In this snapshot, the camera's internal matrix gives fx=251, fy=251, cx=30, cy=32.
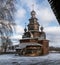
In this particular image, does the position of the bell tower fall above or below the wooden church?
above

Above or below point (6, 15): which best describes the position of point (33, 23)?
above

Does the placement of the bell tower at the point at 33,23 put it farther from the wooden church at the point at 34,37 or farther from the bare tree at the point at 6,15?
the bare tree at the point at 6,15

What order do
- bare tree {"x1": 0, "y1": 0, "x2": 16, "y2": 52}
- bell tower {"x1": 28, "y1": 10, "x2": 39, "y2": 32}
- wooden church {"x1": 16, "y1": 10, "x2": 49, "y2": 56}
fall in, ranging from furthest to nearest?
1. bell tower {"x1": 28, "y1": 10, "x2": 39, "y2": 32}
2. wooden church {"x1": 16, "y1": 10, "x2": 49, "y2": 56}
3. bare tree {"x1": 0, "y1": 0, "x2": 16, "y2": 52}

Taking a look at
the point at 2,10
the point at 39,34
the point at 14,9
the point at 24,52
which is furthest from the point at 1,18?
the point at 39,34

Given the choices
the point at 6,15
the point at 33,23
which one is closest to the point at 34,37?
the point at 33,23

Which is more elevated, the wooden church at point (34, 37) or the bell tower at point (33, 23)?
the bell tower at point (33, 23)

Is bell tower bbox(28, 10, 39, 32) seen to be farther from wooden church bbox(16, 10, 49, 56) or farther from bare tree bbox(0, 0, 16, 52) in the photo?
bare tree bbox(0, 0, 16, 52)

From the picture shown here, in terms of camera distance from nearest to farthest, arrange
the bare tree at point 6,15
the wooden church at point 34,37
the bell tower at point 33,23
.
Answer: the bare tree at point 6,15, the wooden church at point 34,37, the bell tower at point 33,23

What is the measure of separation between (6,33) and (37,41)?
57.9 meters

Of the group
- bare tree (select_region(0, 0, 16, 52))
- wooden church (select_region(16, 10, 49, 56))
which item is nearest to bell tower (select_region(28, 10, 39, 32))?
wooden church (select_region(16, 10, 49, 56))

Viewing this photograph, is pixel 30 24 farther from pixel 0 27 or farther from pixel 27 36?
pixel 0 27

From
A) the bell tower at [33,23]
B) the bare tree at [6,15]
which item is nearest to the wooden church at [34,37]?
the bell tower at [33,23]

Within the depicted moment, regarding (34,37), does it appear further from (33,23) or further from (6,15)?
(6,15)

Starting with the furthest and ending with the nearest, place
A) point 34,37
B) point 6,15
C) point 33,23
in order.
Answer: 1. point 33,23
2. point 34,37
3. point 6,15
